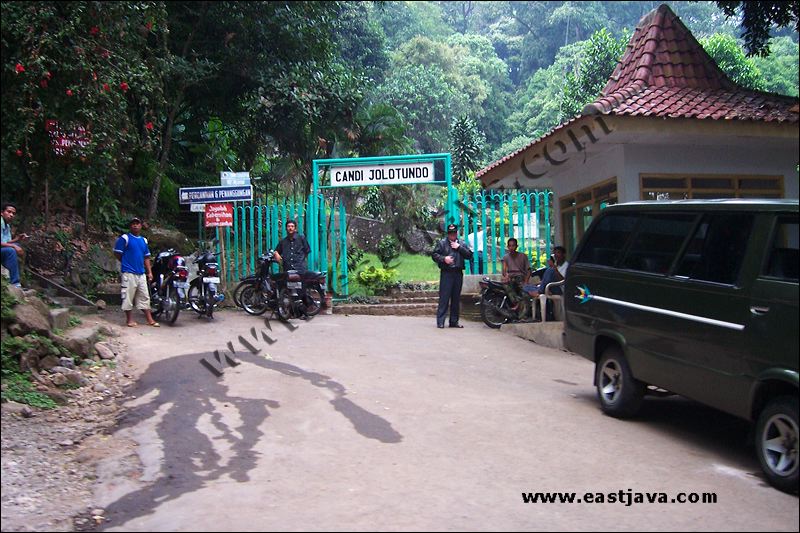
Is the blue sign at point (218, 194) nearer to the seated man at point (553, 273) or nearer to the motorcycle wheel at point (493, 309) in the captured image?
the motorcycle wheel at point (493, 309)

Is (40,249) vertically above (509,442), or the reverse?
(40,249)

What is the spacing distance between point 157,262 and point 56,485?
7624 millimetres

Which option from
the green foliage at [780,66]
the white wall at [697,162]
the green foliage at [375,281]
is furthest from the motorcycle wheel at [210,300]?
the green foliage at [780,66]

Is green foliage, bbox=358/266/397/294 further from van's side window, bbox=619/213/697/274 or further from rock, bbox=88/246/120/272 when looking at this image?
van's side window, bbox=619/213/697/274

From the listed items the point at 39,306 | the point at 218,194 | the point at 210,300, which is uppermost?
the point at 218,194

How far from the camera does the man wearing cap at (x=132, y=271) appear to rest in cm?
1181

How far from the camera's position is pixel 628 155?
11484 mm

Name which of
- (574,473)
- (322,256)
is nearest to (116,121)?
(322,256)

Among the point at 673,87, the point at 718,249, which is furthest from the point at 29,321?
the point at 673,87

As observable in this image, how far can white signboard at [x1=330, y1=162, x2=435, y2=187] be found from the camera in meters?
15.6

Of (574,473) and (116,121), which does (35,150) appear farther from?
(574,473)

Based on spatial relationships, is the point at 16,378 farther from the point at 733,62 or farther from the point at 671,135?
the point at 733,62

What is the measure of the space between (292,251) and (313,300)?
1.00 m

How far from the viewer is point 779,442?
510 centimetres
